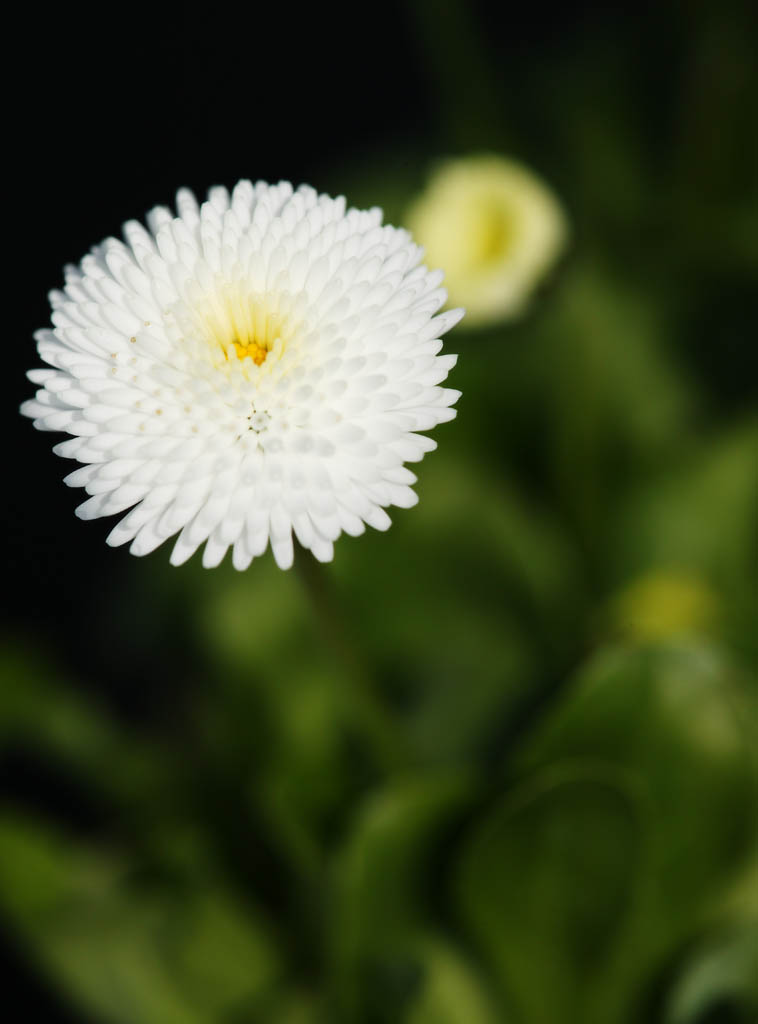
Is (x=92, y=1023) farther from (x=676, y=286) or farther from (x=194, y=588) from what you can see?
(x=676, y=286)

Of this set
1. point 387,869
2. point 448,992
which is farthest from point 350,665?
point 448,992

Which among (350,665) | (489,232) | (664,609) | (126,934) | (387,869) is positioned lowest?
(126,934)

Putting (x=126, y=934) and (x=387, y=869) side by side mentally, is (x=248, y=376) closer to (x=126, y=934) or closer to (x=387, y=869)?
(x=387, y=869)

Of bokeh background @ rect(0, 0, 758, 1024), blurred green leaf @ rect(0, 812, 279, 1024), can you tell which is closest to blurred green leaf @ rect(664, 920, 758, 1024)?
bokeh background @ rect(0, 0, 758, 1024)

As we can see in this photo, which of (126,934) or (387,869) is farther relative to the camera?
(126,934)

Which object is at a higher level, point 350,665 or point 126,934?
point 350,665

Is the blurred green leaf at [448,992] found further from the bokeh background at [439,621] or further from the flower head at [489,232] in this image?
the flower head at [489,232]
